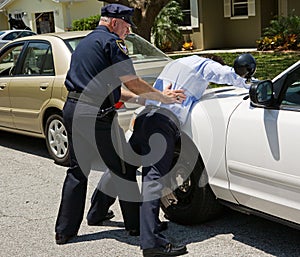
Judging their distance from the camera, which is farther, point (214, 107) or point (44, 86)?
point (44, 86)

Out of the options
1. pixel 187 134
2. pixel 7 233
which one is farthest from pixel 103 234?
pixel 187 134

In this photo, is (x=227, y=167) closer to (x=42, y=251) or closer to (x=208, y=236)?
(x=208, y=236)

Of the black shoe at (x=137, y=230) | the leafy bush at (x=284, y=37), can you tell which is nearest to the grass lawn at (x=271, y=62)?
the leafy bush at (x=284, y=37)

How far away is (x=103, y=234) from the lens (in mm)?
4715

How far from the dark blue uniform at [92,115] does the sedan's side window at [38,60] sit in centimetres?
274

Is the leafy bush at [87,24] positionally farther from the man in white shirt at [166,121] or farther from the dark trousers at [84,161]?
the dark trousers at [84,161]

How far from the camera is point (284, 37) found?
57.0 feet

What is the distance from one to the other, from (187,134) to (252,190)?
0.73m

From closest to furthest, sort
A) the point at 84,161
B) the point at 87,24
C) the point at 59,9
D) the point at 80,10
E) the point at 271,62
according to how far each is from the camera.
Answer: the point at 84,161, the point at 271,62, the point at 87,24, the point at 59,9, the point at 80,10

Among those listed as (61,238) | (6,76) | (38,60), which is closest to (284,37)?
(6,76)

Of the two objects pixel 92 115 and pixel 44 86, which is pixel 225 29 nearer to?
pixel 44 86

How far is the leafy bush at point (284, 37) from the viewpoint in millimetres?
16984

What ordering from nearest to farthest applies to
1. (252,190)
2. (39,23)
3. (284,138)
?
(284,138) → (252,190) → (39,23)

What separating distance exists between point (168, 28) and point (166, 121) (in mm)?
16751
